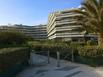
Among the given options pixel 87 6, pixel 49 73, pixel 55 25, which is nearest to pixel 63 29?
pixel 55 25

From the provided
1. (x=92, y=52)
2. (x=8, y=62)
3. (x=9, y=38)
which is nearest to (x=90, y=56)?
(x=92, y=52)

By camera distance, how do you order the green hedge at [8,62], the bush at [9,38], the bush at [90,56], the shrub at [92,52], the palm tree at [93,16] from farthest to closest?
1. the bush at [9,38]
2. the palm tree at [93,16]
3. the shrub at [92,52]
4. the bush at [90,56]
5. the green hedge at [8,62]

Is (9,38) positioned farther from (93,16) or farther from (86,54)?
(86,54)

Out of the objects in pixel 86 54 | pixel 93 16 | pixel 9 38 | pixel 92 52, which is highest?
pixel 93 16

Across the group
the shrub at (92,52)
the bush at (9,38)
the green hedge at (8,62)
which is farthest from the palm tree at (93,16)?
the bush at (9,38)

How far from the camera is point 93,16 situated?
23172 millimetres

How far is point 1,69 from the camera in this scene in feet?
33.1

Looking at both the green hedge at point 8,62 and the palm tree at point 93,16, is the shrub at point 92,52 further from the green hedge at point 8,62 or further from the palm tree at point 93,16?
the green hedge at point 8,62

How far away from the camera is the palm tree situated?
73.5 ft

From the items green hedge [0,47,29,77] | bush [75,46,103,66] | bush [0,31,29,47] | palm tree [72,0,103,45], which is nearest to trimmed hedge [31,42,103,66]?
bush [75,46,103,66]

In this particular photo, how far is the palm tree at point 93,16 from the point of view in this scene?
22403mm

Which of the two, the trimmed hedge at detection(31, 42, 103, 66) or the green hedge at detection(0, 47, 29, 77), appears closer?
the green hedge at detection(0, 47, 29, 77)

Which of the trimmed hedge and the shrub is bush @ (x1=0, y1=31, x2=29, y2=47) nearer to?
the trimmed hedge

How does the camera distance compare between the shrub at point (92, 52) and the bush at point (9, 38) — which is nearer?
the shrub at point (92, 52)
